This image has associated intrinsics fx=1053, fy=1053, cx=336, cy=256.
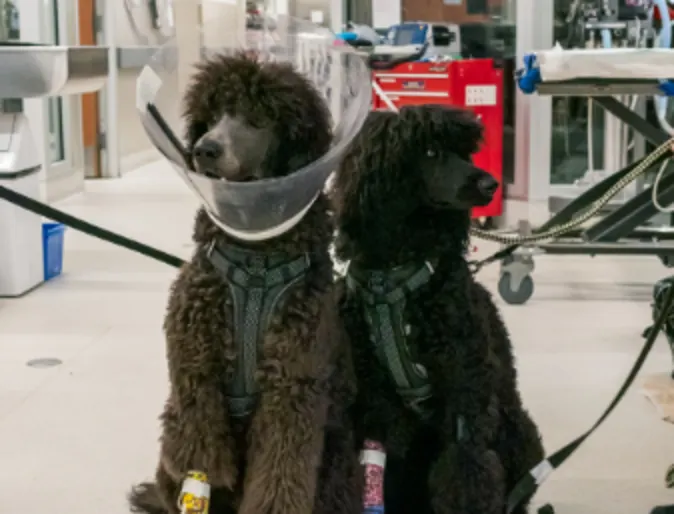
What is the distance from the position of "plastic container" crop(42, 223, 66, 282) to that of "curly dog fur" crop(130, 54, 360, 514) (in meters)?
3.14

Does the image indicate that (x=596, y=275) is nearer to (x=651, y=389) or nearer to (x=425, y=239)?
(x=651, y=389)

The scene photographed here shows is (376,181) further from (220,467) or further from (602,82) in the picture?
(602,82)

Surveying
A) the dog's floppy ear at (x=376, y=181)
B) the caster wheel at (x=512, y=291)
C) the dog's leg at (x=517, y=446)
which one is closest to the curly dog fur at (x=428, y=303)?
the dog's floppy ear at (x=376, y=181)

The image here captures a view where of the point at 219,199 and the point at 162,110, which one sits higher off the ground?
the point at 162,110

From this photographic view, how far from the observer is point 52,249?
15.7 feet

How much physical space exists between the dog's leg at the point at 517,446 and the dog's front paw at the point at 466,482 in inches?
5.8

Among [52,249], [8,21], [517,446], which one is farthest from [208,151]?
[8,21]

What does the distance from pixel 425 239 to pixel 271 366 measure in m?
0.44

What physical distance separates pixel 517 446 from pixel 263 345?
71 centimetres

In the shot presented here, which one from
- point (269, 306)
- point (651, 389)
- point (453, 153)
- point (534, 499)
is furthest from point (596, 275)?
point (269, 306)

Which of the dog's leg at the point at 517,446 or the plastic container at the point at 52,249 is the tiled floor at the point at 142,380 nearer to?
the plastic container at the point at 52,249

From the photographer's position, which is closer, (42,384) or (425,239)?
(425,239)

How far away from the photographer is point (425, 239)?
1982mm

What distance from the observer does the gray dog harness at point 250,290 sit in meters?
1.71
